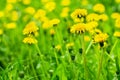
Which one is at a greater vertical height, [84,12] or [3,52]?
[84,12]

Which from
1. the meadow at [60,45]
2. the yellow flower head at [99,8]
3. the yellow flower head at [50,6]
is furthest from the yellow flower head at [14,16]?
the yellow flower head at [99,8]

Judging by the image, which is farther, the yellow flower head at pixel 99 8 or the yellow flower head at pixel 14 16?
the yellow flower head at pixel 14 16

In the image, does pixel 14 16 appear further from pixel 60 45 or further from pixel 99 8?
pixel 60 45

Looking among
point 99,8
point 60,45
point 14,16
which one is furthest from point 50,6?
point 60,45

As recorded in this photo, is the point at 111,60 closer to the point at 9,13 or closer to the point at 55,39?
the point at 55,39

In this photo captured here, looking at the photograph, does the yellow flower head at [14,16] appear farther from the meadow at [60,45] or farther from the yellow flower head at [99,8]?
the yellow flower head at [99,8]

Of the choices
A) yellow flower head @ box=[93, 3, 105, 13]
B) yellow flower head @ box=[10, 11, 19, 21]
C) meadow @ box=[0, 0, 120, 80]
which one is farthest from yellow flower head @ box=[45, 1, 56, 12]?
yellow flower head @ box=[93, 3, 105, 13]

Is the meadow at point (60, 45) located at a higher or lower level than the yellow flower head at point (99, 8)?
lower

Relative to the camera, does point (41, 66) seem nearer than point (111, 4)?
Yes

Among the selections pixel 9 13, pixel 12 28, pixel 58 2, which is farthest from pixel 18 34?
pixel 58 2
